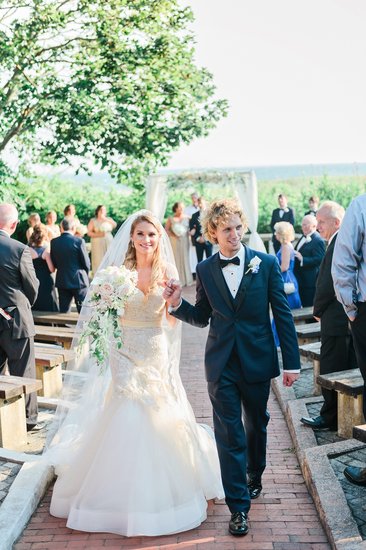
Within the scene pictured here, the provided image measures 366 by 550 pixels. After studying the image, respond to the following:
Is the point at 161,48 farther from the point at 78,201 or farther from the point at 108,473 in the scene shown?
the point at 108,473

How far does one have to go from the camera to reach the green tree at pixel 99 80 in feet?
42.9

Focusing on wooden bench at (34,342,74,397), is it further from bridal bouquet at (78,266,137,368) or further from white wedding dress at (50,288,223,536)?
bridal bouquet at (78,266,137,368)

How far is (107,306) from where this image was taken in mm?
4801

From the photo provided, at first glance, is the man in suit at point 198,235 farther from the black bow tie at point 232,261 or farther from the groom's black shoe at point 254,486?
the black bow tie at point 232,261

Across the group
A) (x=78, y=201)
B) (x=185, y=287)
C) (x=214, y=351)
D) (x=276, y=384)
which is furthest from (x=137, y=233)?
(x=78, y=201)

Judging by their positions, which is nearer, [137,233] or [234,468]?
[234,468]

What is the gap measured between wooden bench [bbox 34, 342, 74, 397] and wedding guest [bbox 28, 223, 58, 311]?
2.69 metres

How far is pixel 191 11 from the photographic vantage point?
47.6 ft

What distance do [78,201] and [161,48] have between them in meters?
8.74

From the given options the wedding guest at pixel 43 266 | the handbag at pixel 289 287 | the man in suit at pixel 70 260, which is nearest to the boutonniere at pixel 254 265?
the handbag at pixel 289 287

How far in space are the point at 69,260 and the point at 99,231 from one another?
623 centimetres

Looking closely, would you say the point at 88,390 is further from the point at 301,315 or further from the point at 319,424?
the point at 301,315

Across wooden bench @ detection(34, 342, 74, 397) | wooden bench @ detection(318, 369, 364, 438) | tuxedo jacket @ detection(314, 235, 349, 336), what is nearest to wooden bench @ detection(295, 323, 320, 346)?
tuxedo jacket @ detection(314, 235, 349, 336)

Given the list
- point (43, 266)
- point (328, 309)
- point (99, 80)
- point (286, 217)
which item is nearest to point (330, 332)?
point (328, 309)
